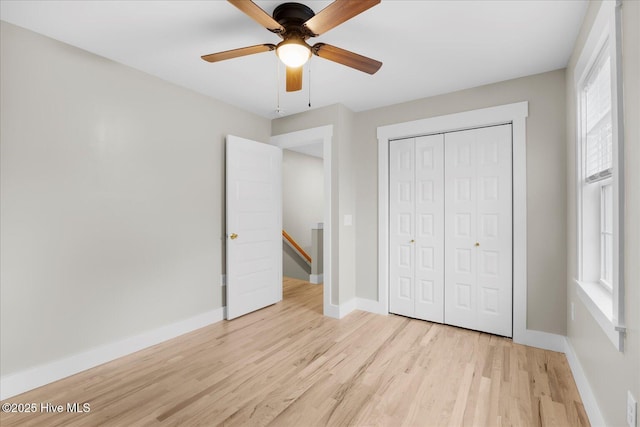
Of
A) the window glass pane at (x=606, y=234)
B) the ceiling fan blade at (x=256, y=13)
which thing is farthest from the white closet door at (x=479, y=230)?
the ceiling fan blade at (x=256, y=13)

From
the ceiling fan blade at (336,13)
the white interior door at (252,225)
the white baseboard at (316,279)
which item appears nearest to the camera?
the ceiling fan blade at (336,13)

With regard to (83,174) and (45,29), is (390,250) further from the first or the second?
(45,29)

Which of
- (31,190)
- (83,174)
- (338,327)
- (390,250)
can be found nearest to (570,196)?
(390,250)

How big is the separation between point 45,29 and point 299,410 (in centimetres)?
312

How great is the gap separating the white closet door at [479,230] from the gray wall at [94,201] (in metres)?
2.61

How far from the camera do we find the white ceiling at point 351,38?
74.2 inches

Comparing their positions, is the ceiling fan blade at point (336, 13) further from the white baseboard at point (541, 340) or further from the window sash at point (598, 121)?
the white baseboard at point (541, 340)

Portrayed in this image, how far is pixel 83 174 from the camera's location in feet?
7.80

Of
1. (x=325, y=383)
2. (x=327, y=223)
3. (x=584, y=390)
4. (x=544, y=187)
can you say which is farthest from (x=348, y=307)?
(x=544, y=187)

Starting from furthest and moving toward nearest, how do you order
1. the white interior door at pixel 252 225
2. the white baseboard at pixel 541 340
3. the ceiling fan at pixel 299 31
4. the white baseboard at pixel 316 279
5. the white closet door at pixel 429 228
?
the white baseboard at pixel 316 279 → the white interior door at pixel 252 225 → the white closet door at pixel 429 228 → the white baseboard at pixel 541 340 → the ceiling fan at pixel 299 31

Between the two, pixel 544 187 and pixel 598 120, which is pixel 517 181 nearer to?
pixel 544 187

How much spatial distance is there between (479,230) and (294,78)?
7.58 feet

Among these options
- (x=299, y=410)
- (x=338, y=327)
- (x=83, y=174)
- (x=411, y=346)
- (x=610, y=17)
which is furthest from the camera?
(x=338, y=327)

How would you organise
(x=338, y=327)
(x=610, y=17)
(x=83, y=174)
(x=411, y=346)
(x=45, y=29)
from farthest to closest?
(x=338, y=327), (x=411, y=346), (x=83, y=174), (x=45, y=29), (x=610, y=17)
